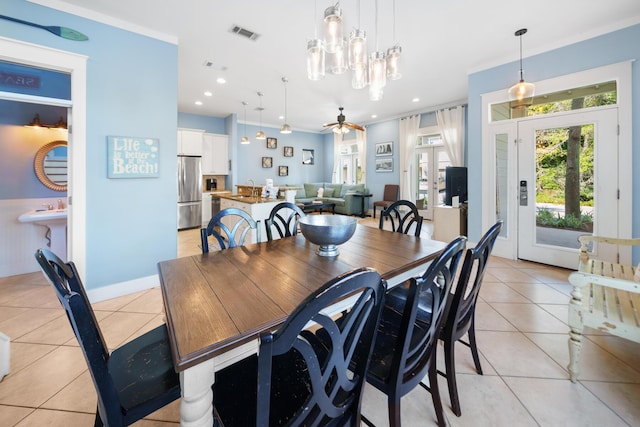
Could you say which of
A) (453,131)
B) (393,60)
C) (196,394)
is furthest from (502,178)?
(196,394)

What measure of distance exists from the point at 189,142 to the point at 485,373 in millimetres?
6826

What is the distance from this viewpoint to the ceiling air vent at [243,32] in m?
3.01

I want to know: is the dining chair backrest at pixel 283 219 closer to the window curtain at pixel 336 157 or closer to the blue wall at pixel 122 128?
the blue wall at pixel 122 128

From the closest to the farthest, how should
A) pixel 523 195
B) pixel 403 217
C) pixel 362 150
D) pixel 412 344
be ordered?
pixel 412 344 → pixel 403 217 → pixel 523 195 → pixel 362 150

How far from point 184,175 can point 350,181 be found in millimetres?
5397

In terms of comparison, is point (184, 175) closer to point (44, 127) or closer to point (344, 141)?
point (44, 127)

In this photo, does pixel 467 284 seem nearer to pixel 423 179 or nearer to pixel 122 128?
pixel 122 128

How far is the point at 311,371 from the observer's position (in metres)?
0.72

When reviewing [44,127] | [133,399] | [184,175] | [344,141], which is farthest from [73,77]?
[344,141]

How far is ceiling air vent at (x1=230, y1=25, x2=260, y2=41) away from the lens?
9.86 ft

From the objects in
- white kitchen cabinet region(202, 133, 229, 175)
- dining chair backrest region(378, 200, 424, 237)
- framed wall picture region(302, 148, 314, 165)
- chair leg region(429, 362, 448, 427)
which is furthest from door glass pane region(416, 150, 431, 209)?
chair leg region(429, 362, 448, 427)

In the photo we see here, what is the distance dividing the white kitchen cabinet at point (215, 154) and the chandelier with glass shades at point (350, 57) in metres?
5.68

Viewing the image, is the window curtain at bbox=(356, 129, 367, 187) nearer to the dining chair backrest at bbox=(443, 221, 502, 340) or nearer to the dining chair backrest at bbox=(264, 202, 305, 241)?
the dining chair backrest at bbox=(264, 202, 305, 241)

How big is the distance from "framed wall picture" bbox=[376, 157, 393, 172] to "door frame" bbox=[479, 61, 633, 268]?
3.84m
